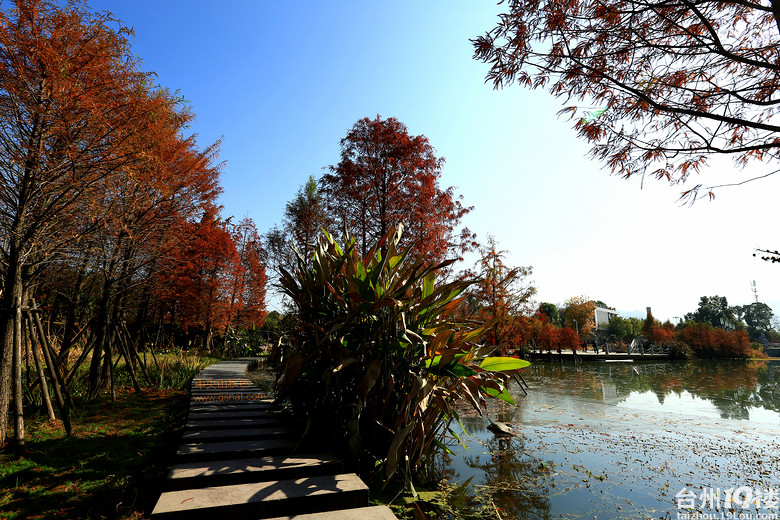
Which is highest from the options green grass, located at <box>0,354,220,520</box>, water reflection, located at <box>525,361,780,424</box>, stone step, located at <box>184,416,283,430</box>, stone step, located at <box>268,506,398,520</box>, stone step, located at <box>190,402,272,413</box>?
stone step, located at <box>184,416,283,430</box>

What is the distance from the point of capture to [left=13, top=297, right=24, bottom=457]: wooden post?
2852 mm

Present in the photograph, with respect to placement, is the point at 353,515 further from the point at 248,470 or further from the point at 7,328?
the point at 7,328

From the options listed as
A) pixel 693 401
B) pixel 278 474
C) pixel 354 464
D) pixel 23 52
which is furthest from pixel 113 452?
pixel 693 401

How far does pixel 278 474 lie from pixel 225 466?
1.10 feet

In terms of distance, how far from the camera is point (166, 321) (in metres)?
14.6

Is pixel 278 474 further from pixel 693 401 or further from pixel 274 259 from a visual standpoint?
pixel 274 259

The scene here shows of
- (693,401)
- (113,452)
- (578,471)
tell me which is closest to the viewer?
(113,452)

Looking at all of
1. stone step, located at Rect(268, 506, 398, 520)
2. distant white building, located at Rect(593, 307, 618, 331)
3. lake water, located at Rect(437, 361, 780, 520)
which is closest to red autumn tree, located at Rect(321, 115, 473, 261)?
lake water, located at Rect(437, 361, 780, 520)

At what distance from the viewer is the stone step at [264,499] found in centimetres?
175

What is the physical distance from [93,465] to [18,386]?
1014 millimetres

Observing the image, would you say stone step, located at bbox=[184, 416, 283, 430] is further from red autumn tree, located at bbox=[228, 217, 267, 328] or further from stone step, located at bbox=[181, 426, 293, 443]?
red autumn tree, located at bbox=[228, 217, 267, 328]

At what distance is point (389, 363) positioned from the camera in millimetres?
2688

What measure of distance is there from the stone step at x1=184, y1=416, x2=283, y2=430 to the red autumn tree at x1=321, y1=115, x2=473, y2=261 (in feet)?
19.0

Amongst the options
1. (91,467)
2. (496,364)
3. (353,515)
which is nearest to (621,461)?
(496,364)
